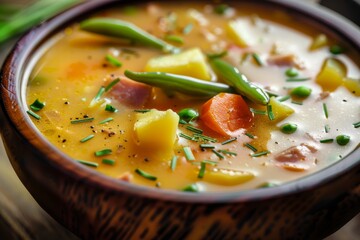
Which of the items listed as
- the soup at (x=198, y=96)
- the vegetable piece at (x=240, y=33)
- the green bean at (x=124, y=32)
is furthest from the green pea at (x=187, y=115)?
the vegetable piece at (x=240, y=33)

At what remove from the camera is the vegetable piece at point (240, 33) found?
285 cm

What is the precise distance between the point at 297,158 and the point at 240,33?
1038 millimetres

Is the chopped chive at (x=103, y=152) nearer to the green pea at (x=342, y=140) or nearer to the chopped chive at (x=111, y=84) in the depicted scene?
the chopped chive at (x=111, y=84)

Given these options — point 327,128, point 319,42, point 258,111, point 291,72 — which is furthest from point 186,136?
point 319,42

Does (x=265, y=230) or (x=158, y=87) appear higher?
(x=158, y=87)

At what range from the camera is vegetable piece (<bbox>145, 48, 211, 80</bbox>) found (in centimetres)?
249

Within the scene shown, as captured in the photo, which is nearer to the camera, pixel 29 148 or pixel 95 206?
pixel 95 206

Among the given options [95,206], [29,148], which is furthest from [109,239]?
[29,148]

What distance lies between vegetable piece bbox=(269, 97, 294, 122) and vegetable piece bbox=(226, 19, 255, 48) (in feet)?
1.92

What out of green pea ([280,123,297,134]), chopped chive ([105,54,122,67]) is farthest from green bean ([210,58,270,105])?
chopped chive ([105,54,122,67])

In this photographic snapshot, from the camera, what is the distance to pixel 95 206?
1.76 m

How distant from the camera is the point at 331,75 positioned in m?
2.56

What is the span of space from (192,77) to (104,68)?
0.44 meters

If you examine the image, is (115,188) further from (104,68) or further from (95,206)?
(104,68)
